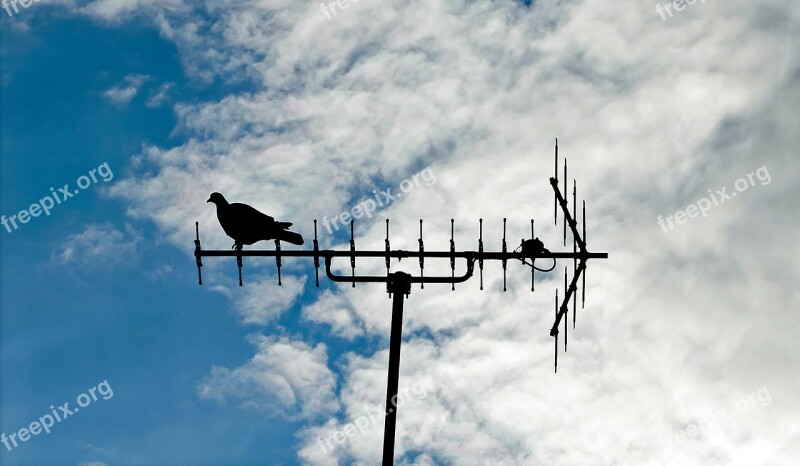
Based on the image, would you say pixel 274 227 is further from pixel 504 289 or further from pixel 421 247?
pixel 504 289

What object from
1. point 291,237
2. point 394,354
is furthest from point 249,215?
point 394,354

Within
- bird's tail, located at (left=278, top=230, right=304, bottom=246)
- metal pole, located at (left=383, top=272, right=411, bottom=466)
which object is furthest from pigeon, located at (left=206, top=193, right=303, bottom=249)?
metal pole, located at (left=383, top=272, right=411, bottom=466)

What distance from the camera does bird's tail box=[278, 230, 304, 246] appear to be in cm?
1028

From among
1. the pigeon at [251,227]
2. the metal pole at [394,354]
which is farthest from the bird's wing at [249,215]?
the metal pole at [394,354]

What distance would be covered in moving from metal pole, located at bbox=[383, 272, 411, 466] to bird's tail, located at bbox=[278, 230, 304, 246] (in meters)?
2.16

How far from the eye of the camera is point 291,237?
10375 millimetres

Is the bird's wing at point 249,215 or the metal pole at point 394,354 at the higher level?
the bird's wing at point 249,215

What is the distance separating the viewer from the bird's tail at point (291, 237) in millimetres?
10281

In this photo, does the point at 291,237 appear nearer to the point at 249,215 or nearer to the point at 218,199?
the point at 249,215

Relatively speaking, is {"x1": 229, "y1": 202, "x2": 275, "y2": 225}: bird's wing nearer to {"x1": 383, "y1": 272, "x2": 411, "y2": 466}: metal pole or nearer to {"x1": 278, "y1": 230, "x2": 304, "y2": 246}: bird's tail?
{"x1": 278, "y1": 230, "x2": 304, "y2": 246}: bird's tail

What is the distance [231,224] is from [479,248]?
3.35m

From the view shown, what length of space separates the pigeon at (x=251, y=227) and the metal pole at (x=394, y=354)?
2.18 m

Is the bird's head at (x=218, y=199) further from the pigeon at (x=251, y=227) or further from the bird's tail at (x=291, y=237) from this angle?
the bird's tail at (x=291, y=237)

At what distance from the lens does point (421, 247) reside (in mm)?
9945
